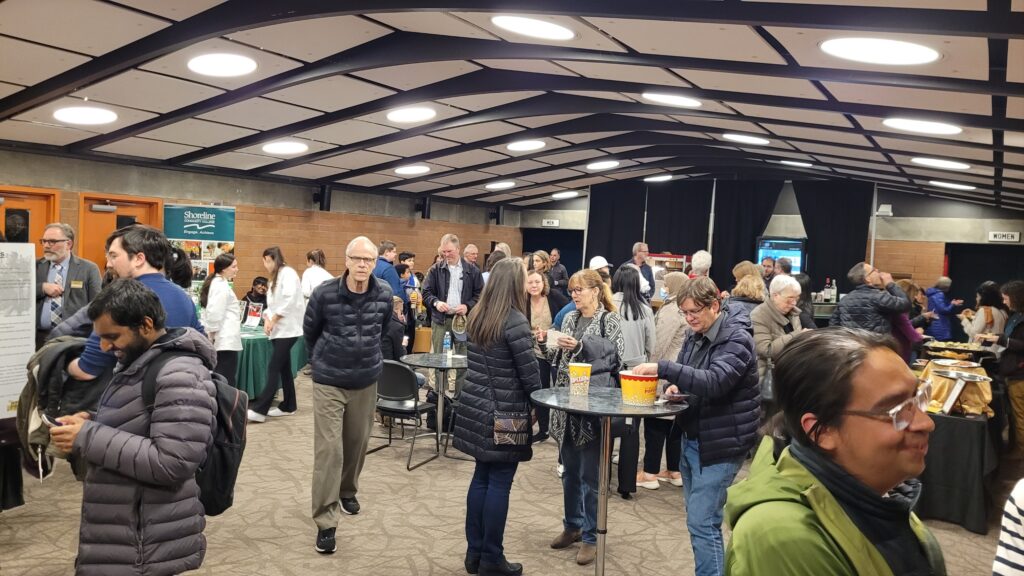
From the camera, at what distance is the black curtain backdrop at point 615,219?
14.6 m

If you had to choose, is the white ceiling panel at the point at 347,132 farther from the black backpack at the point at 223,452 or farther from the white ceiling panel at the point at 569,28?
the black backpack at the point at 223,452

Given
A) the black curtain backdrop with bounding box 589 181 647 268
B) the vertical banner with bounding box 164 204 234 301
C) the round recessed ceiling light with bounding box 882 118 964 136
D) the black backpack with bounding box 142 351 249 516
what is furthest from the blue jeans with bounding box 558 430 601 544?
the black curtain backdrop with bounding box 589 181 647 268

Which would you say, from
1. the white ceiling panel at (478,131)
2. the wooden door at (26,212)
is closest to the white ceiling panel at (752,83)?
the white ceiling panel at (478,131)

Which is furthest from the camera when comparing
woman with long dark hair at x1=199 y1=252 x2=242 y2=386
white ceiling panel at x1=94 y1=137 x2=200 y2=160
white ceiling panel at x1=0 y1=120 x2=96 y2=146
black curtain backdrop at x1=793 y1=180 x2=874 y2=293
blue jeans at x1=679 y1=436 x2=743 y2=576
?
black curtain backdrop at x1=793 y1=180 x2=874 y2=293

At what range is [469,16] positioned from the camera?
14.4 ft

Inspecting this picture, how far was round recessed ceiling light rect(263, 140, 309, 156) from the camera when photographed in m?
8.23

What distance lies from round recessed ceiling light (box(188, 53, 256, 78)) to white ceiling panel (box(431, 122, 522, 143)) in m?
2.88

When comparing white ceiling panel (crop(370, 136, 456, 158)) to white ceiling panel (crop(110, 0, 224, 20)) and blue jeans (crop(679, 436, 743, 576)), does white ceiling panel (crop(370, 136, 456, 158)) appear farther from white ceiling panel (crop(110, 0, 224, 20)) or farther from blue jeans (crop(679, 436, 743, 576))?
blue jeans (crop(679, 436, 743, 576))

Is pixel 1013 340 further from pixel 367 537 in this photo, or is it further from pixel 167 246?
pixel 167 246

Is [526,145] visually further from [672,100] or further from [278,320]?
[278,320]

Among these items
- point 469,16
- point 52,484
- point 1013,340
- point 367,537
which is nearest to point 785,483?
point 367,537

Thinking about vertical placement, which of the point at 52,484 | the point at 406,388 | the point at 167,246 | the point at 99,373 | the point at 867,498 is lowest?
the point at 52,484

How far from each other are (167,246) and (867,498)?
262 centimetres

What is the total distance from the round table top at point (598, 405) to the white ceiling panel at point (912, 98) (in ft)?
7.57
